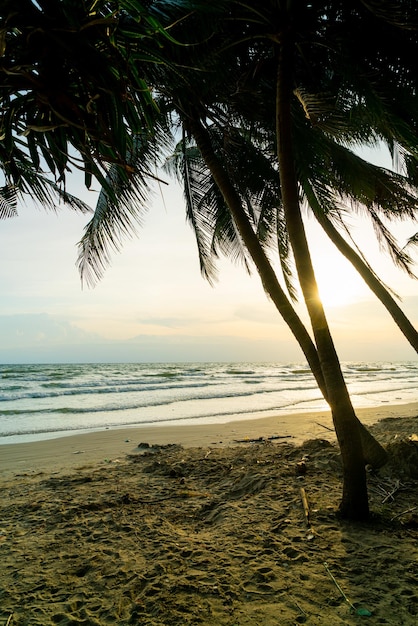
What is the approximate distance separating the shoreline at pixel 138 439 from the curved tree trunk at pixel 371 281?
219 cm

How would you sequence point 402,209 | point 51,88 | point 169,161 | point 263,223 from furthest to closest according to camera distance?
point 169,161 < point 263,223 < point 402,209 < point 51,88

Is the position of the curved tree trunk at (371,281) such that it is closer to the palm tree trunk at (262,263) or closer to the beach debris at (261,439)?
the palm tree trunk at (262,263)

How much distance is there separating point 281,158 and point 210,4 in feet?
3.93

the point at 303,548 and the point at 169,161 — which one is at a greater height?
the point at 169,161

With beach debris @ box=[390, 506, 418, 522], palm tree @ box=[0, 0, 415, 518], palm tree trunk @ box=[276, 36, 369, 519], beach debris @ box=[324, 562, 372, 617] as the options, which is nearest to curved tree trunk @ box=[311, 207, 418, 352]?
palm tree @ box=[0, 0, 415, 518]

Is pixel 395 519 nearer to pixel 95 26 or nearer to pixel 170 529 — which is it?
pixel 170 529

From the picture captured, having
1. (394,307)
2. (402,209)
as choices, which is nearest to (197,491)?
(394,307)

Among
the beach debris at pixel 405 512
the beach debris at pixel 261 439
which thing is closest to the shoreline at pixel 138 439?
the beach debris at pixel 261 439

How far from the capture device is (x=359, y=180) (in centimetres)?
486

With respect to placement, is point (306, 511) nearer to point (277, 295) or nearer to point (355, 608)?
point (355, 608)

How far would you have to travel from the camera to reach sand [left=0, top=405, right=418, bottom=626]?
1956 mm

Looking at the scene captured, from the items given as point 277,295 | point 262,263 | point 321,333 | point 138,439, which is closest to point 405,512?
point 321,333

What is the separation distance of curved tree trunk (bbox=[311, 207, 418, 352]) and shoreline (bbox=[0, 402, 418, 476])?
2194mm

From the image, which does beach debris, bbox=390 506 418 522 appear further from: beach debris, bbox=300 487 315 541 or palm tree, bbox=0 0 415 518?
beach debris, bbox=300 487 315 541
